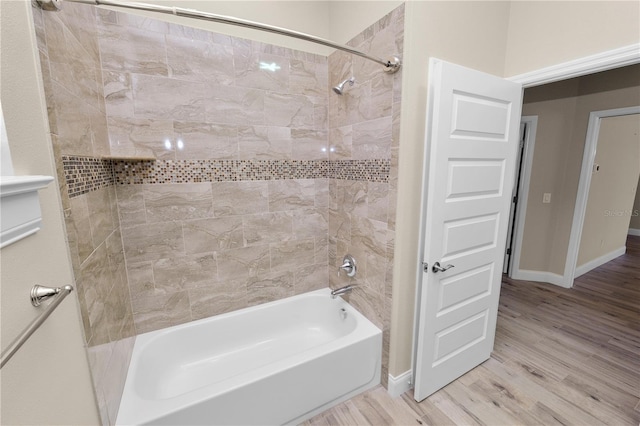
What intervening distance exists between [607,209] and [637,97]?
1.67 meters

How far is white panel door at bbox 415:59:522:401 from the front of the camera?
1459 millimetres

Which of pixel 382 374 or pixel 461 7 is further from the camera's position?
pixel 382 374

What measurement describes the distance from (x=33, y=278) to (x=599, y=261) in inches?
228

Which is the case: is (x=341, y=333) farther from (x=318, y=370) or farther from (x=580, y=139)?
(x=580, y=139)

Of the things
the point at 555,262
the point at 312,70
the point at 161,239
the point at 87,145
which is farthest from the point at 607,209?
the point at 87,145

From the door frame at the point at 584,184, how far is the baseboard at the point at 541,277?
6 cm

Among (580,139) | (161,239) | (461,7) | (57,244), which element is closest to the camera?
(57,244)

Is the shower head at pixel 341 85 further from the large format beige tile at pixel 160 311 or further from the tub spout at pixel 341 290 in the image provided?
the large format beige tile at pixel 160 311

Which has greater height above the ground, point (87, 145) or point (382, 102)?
point (382, 102)

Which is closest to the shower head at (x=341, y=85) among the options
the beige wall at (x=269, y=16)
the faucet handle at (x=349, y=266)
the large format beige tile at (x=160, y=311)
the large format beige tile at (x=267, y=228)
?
the beige wall at (x=269, y=16)

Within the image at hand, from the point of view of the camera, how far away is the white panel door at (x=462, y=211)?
4.79ft

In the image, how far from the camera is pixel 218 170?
192 centimetres

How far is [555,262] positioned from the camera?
3.29 m

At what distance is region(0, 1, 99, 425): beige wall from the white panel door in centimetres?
160
